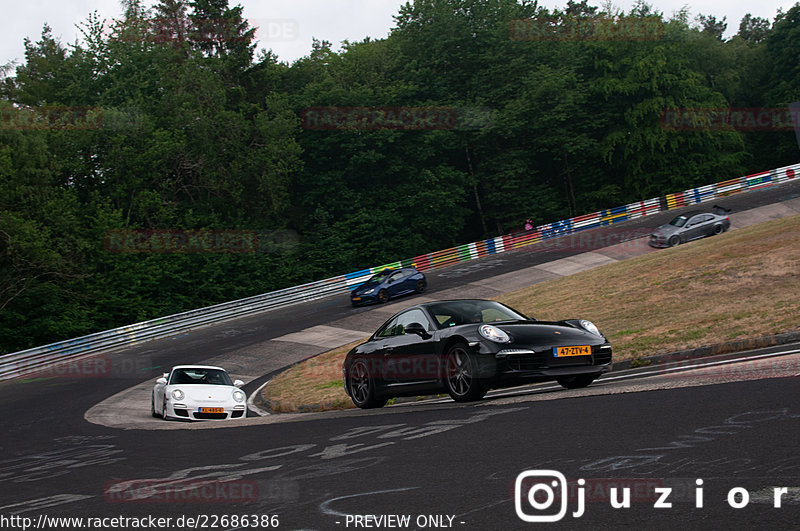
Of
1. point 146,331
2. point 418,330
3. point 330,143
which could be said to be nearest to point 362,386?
point 418,330

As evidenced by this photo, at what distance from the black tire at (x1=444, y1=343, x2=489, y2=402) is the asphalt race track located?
0.32 meters

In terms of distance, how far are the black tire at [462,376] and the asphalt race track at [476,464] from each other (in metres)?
0.32

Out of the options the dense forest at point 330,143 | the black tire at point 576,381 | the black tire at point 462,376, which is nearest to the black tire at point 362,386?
the black tire at point 462,376

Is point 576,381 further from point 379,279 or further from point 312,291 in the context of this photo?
point 312,291

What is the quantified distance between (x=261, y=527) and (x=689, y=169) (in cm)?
6370

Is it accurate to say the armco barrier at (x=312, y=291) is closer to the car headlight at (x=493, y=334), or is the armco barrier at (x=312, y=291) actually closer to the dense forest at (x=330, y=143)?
the dense forest at (x=330, y=143)

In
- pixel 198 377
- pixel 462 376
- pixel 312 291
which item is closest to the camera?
pixel 462 376

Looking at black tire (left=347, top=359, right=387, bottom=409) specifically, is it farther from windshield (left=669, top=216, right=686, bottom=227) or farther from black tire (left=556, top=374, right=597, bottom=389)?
windshield (left=669, top=216, right=686, bottom=227)

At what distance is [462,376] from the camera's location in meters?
10.4

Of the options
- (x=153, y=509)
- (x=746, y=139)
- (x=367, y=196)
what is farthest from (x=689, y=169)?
(x=153, y=509)

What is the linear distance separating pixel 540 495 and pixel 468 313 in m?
6.36

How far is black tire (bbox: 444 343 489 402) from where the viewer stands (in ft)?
33.3

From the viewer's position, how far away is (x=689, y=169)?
63.2 m

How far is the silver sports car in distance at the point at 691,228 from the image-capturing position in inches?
1496
